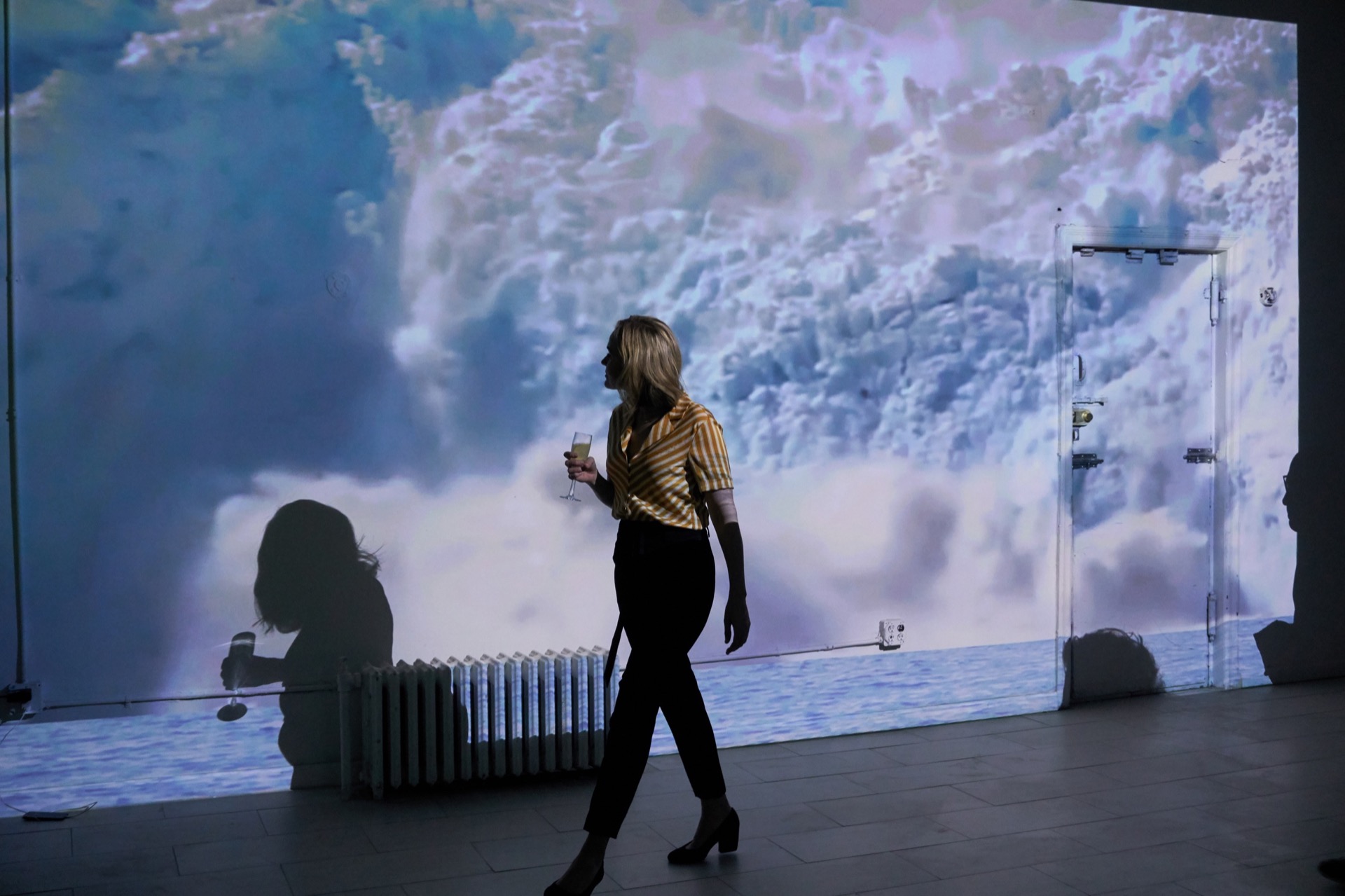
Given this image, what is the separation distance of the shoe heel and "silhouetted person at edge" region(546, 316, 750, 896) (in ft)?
0.88

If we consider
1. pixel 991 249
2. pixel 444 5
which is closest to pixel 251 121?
pixel 444 5

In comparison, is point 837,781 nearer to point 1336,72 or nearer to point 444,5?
point 444,5

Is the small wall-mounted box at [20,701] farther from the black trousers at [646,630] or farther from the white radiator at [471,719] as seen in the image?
the black trousers at [646,630]

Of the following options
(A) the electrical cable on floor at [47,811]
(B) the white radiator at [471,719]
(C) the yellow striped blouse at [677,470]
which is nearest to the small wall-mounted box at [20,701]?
(A) the electrical cable on floor at [47,811]

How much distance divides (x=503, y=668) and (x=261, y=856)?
0.96 metres

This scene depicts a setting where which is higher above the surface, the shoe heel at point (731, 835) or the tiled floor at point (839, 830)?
the shoe heel at point (731, 835)

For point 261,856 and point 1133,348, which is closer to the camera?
point 261,856

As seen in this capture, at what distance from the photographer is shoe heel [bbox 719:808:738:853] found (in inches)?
132

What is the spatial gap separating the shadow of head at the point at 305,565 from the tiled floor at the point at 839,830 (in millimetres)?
594

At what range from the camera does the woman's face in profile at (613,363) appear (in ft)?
10.4

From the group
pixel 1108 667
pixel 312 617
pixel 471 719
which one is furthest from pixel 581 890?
pixel 1108 667

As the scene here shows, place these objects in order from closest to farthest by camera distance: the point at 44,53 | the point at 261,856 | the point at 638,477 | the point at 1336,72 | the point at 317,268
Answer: the point at 638,477, the point at 261,856, the point at 44,53, the point at 317,268, the point at 1336,72

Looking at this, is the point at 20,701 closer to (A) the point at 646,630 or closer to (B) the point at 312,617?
(B) the point at 312,617

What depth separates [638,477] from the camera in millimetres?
3139
